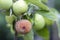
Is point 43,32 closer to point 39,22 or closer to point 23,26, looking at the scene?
point 39,22

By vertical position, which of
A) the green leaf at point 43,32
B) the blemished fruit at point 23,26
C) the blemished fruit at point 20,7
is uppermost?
the blemished fruit at point 20,7

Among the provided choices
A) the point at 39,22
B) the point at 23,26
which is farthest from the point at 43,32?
the point at 23,26

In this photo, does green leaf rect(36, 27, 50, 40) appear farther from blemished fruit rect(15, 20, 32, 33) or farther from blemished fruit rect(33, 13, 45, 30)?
blemished fruit rect(15, 20, 32, 33)

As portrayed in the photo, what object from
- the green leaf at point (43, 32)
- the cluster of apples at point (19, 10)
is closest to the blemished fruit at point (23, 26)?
the cluster of apples at point (19, 10)

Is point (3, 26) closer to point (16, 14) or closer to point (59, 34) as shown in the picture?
point (59, 34)

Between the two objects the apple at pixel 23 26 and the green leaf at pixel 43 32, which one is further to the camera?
the green leaf at pixel 43 32

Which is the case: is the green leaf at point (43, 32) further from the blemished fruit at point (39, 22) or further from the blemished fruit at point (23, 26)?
the blemished fruit at point (23, 26)

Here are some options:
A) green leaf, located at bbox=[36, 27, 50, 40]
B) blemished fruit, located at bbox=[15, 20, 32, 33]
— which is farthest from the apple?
green leaf, located at bbox=[36, 27, 50, 40]

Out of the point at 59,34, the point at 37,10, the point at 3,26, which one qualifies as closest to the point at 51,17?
the point at 37,10
